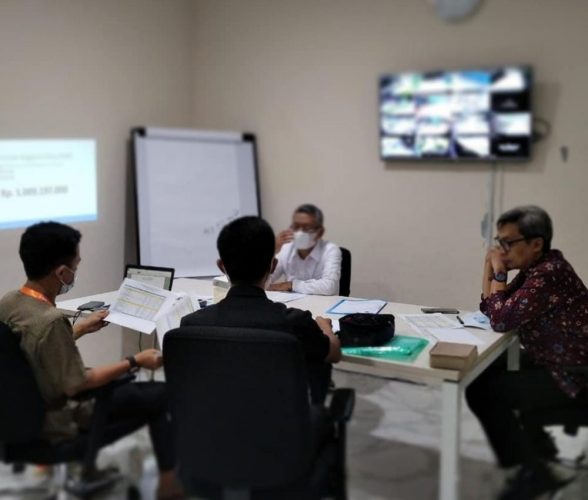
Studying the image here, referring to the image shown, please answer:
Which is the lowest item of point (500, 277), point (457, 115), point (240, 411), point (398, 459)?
point (398, 459)

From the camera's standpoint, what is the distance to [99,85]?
4172 mm

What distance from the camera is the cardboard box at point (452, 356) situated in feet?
6.97

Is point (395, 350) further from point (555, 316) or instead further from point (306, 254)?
point (306, 254)

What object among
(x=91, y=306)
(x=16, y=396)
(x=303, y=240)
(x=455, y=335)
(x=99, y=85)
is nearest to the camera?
(x=16, y=396)

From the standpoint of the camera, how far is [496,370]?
105 inches

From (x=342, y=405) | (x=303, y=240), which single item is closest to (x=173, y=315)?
(x=342, y=405)

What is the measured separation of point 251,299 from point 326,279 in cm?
162

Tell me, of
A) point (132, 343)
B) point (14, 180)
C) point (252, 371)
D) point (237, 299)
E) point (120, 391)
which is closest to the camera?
point (252, 371)

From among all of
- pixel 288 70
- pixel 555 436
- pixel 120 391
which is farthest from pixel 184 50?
pixel 555 436

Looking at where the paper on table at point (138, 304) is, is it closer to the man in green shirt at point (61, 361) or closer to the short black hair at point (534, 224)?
the man in green shirt at point (61, 361)

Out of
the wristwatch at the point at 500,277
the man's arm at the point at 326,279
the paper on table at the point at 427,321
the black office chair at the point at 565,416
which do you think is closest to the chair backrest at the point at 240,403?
the paper on table at the point at 427,321

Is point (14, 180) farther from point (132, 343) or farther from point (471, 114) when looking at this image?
point (471, 114)

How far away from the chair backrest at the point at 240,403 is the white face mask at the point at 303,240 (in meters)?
1.92

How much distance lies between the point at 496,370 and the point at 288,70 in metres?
2.64
